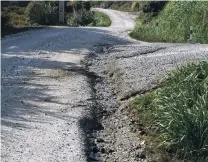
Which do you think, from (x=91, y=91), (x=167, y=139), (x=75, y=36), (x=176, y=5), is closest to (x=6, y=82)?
(x=91, y=91)

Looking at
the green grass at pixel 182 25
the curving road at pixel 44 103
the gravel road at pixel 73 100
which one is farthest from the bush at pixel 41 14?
the gravel road at pixel 73 100

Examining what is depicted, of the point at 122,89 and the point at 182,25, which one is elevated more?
the point at 182,25

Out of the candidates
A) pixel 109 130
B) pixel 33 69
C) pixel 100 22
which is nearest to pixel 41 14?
pixel 100 22

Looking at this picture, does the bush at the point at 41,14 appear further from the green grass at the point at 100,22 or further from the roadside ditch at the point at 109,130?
the roadside ditch at the point at 109,130

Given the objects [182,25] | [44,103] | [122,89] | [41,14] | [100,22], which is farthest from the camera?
[100,22]

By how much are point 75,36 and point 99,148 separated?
14.5 m

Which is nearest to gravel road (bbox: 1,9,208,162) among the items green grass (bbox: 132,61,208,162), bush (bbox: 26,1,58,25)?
green grass (bbox: 132,61,208,162)

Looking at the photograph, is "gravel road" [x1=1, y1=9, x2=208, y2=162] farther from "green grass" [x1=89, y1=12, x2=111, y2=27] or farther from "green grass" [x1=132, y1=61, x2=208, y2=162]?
"green grass" [x1=89, y1=12, x2=111, y2=27]

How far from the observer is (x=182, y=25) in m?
22.5

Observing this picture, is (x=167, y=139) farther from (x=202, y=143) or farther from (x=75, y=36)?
(x=75, y=36)

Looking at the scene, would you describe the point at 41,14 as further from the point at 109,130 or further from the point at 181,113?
the point at 181,113

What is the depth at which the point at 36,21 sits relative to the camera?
35.6 m

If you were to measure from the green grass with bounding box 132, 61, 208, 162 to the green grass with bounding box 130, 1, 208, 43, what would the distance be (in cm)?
1088

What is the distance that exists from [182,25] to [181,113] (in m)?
15.9
